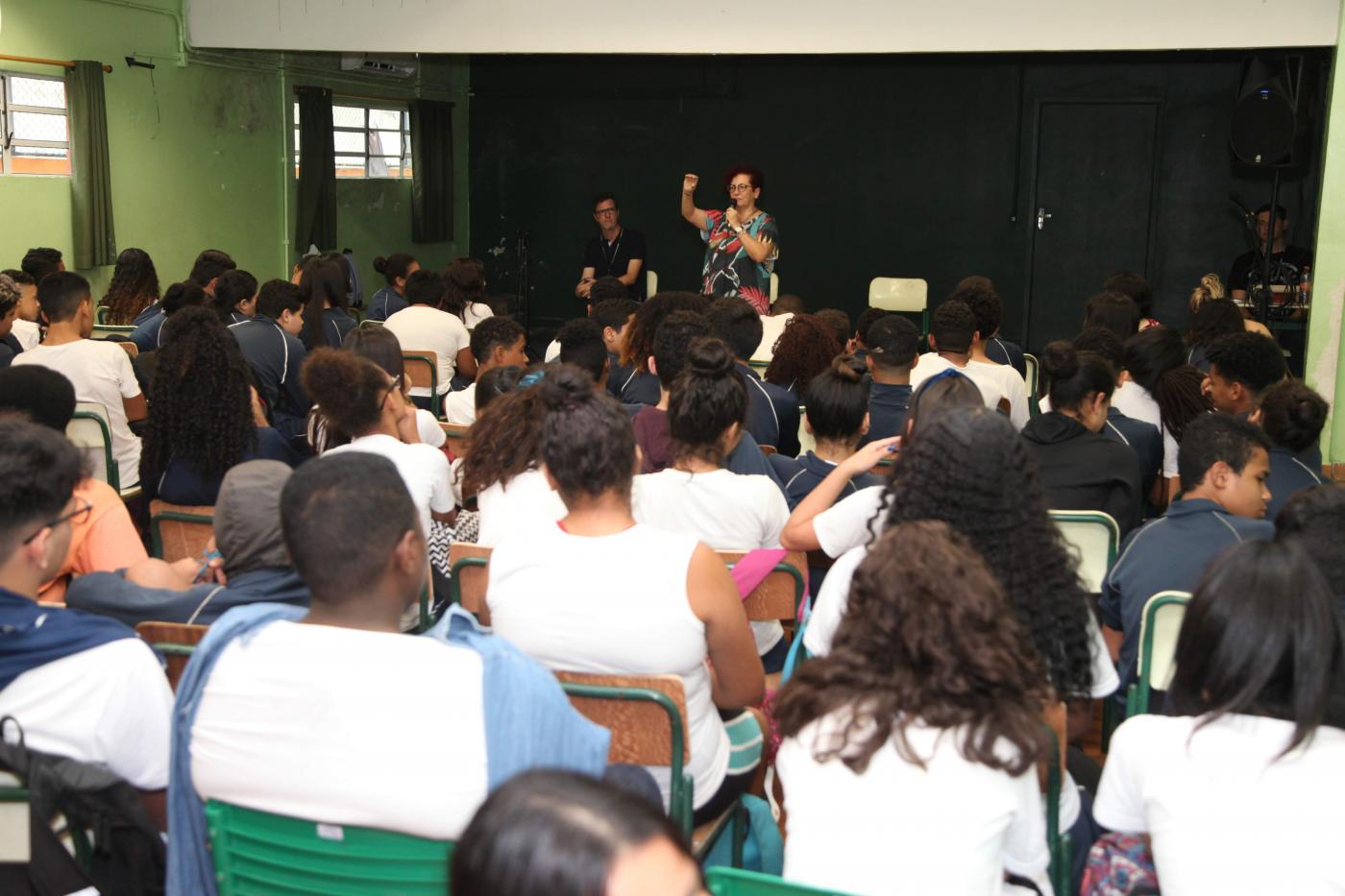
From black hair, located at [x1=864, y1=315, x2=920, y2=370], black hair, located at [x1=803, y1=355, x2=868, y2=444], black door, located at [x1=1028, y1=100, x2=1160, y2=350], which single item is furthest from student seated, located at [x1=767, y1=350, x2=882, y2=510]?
black door, located at [x1=1028, y1=100, x2=1160, y2=350]

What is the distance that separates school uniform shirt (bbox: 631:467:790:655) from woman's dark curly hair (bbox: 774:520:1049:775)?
4.39ft

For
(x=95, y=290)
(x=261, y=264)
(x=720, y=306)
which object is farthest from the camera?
(x=261, y=264)

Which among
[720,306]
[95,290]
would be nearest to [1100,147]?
[720,306]

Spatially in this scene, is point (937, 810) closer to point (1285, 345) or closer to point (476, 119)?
point (1285, 345)

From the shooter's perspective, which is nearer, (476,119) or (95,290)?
(95,290)

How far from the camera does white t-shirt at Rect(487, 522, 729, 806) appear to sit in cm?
239

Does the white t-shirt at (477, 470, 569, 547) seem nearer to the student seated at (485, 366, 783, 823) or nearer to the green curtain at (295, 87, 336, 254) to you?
the student seated at (485, 366, 783, 823)

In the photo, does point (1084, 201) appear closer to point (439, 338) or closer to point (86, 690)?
point (439, 338)

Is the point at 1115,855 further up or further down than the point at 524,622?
further down

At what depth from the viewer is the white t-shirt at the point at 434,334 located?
6746 millimetres

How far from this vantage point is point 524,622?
2457 millimetres

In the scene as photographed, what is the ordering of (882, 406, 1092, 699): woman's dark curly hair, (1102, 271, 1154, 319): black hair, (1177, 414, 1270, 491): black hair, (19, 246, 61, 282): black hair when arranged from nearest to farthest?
1. (882, 406, 1092, 699): woman's dark curly hair
2. (1177, 414, 1270, 491): black hair
3. (19, 246, 61, 282): black hair
4. (1102, 271, 1154, 319): black hair

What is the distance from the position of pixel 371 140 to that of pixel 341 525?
10.5 m

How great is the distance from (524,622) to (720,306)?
3470mm
